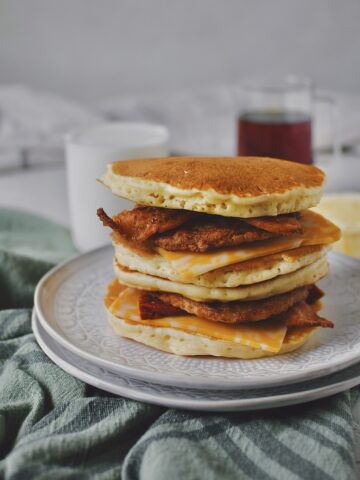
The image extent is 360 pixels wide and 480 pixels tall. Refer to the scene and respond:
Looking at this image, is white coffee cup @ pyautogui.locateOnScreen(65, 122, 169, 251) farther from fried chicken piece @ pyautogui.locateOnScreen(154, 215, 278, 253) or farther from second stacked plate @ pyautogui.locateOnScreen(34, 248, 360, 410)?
fried chicken piece @ pyautogui.locateOnScreen(154, 215, 278, 253)

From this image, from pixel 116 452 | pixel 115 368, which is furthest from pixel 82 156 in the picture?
pixel 116 452

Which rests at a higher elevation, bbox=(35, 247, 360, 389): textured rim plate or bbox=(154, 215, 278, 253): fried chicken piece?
bbox=(154, 215, 278, 253): fried chicken piece

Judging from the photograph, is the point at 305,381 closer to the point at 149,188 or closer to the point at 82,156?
the point at 149,188

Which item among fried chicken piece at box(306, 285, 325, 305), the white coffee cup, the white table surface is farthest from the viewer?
the white table surface

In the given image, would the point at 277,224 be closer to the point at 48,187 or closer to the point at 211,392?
the point at 211,392

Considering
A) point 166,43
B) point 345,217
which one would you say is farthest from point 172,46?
point 345,217

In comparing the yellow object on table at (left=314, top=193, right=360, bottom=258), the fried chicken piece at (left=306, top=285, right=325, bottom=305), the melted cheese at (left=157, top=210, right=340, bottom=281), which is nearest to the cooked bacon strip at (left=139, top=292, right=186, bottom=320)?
the melted cheese at (left=157, top=210, right=340, bottom=281)

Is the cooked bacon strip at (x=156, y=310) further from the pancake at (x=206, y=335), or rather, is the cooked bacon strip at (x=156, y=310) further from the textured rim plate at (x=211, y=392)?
the textured rim plate at (x=211, y=392)
